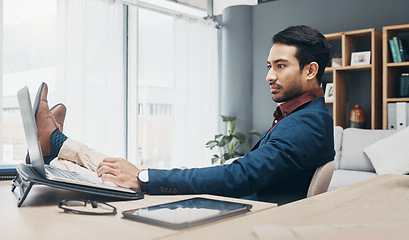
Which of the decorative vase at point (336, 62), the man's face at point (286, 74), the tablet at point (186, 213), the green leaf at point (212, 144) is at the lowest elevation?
the green leaf at point (212, 144)

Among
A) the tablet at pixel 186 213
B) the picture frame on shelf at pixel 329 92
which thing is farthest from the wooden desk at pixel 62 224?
the picture frame on shelf at pixel 329 92

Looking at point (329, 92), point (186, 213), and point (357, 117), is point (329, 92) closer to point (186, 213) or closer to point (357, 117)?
point (357, 117)

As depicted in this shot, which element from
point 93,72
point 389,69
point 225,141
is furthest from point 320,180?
point 225,141

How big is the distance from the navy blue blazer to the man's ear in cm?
9

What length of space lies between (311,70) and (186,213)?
87cm

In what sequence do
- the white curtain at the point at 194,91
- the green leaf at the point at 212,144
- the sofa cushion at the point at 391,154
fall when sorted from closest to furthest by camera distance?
the sofa cushion at the point at 391,154 < the white curtain at the point at 194,91 < the green leaf at the point at 212,144

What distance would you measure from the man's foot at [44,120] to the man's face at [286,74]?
0.81 meters

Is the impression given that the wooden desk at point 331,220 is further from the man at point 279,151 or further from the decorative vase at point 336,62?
the decorative vase at point 336,62

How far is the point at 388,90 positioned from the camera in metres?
4.14

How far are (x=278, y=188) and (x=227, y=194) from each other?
246 millimetres

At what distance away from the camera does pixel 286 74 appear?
1414 millimetres

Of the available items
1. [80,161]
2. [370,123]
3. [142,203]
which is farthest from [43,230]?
[370,123]

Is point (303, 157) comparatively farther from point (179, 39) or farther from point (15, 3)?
point (179, 39)

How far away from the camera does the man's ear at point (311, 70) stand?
142 centimetres
